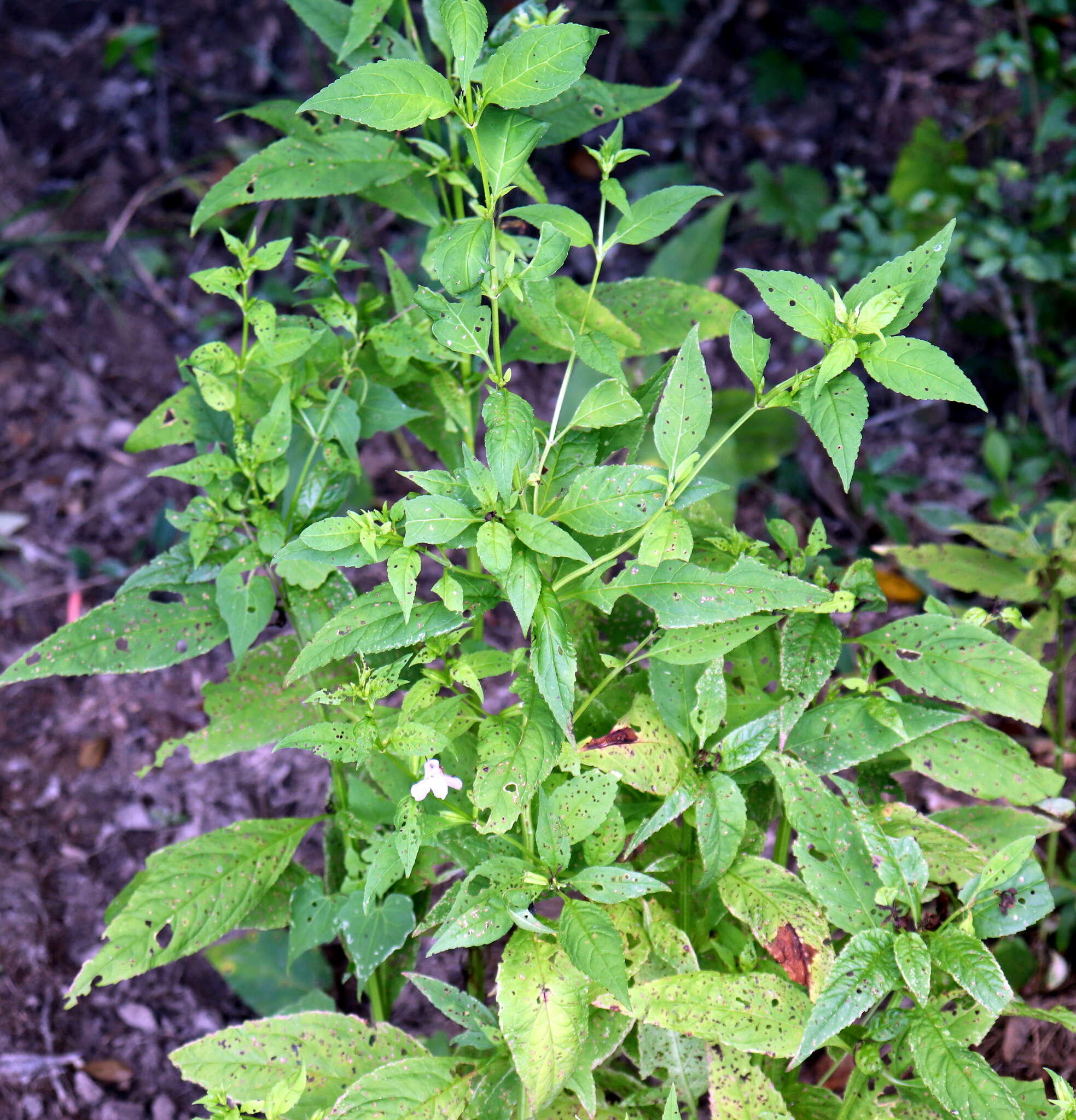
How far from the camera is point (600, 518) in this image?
1.39 metres

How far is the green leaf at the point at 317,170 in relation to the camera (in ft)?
5.91

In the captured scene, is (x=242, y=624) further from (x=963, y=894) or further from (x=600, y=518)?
(x=963, y=894)

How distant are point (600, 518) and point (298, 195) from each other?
0.87m

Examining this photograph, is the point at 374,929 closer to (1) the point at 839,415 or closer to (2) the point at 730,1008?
(2) the point at 730,1008

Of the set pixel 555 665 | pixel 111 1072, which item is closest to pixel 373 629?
pixel 555 665

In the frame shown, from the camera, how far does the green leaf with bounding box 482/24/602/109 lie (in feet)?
4.22

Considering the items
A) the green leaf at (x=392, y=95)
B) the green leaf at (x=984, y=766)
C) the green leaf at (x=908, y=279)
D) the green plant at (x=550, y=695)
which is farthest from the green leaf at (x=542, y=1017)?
the green leaf at (x=392, y=95)

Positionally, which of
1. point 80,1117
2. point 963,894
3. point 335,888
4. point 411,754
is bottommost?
point 80,1117

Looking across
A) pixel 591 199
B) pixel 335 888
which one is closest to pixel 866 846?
pixel 335 888

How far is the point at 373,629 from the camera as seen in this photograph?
1403 millimetres

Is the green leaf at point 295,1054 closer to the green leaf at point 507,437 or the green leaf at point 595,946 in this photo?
the green leaf at point 595,946

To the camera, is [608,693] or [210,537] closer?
[210,537]

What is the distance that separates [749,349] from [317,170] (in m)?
0.88

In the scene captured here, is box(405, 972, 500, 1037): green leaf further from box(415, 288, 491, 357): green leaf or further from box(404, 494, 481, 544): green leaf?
box(415, 288, 491, 357): green leaf
